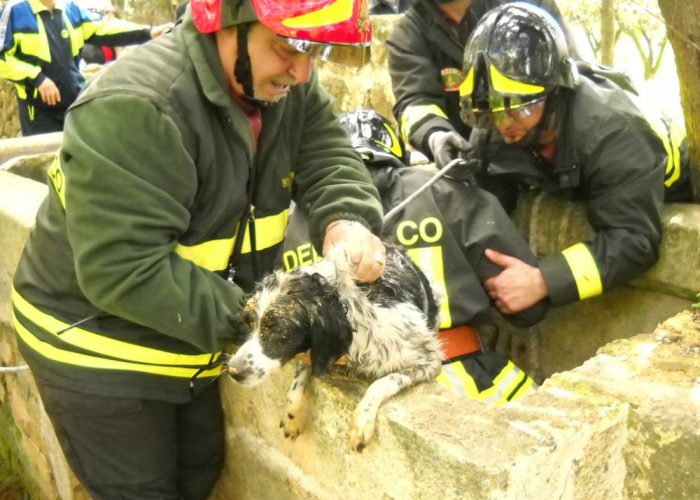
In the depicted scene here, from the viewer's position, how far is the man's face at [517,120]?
3602 millimetres

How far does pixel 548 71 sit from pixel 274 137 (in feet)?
5.00

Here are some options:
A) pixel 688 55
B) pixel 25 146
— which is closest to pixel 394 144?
pixel 688 55

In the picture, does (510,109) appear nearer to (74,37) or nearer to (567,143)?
(567,143)

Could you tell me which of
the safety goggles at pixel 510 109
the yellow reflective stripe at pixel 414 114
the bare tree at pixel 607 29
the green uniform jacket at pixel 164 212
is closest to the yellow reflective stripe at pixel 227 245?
the green uniform jacket at pixel 164 212

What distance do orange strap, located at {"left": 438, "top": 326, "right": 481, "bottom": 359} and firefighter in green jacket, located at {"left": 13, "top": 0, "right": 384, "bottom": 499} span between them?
80 cm

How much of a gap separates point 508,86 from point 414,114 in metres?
1.08

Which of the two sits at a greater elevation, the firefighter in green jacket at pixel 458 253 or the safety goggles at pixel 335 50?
the safety goggles at pixel 335 50

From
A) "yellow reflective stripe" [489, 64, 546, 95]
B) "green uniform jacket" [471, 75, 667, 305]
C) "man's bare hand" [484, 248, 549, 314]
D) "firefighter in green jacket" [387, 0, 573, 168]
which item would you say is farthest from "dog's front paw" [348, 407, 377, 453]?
"firefighter in green jacket" [387, 0, 573, 168]

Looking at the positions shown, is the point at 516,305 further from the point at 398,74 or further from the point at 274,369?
the point at 398,74

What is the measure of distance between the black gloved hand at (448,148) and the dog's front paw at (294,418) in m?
1.74

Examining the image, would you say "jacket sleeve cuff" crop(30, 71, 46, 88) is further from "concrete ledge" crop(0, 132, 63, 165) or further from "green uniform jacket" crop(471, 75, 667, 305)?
"green uniform jacket" crop(471, 75, 667, 305)

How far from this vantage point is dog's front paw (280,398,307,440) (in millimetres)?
2652

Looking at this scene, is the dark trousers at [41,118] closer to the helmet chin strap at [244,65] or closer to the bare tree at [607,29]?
the helmet chin strap at [244,65]

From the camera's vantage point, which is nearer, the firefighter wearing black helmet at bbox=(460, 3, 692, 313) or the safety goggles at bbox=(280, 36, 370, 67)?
the safety goggles at bbox=(280, 36, 370, 67)
